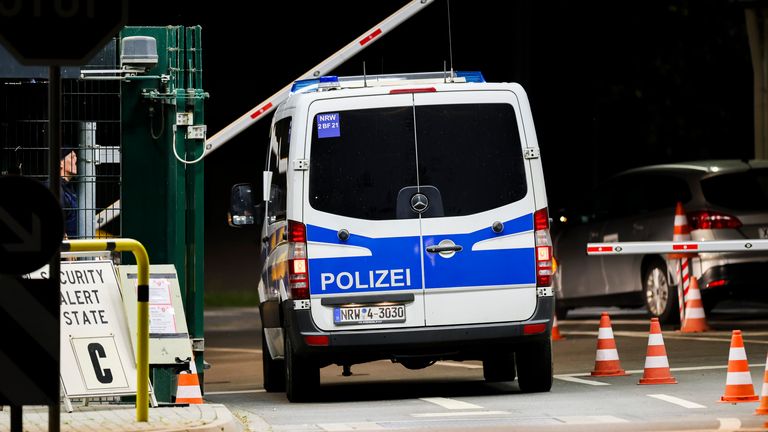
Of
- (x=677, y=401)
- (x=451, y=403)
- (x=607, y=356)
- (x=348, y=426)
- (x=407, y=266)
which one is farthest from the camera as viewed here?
(x=607, y=356)

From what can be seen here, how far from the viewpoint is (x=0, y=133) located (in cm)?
1256

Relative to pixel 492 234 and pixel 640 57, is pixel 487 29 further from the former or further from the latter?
pixel 492 234

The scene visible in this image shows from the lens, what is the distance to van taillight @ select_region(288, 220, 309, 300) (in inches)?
491

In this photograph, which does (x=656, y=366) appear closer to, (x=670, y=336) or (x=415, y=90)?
(x=415, y=90)

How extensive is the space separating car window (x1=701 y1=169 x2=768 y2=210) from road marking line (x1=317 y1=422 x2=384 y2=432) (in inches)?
345

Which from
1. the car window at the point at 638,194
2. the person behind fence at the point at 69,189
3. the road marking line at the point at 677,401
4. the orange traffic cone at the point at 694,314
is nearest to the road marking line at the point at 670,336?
the orange traffic cone at the point at 694,314

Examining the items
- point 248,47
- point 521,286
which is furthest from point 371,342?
point 248,47

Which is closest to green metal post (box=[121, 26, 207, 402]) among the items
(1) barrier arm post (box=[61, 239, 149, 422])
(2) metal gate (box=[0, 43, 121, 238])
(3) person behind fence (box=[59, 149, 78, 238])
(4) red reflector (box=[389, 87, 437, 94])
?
(2) metal gate (box=[0, 43, 121, 238])

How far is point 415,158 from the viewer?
12648 millimetres

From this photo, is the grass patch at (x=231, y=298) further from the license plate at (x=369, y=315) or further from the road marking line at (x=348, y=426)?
the road marking line at (x=348, y=426)

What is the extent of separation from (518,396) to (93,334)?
307 centimetres

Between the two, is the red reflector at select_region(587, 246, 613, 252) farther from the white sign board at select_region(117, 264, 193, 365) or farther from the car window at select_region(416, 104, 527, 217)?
the white sign board at select_region(117, 264, 193, 365)

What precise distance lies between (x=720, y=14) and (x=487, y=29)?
3857 millimetres

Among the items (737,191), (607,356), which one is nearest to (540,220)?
(607,356)
